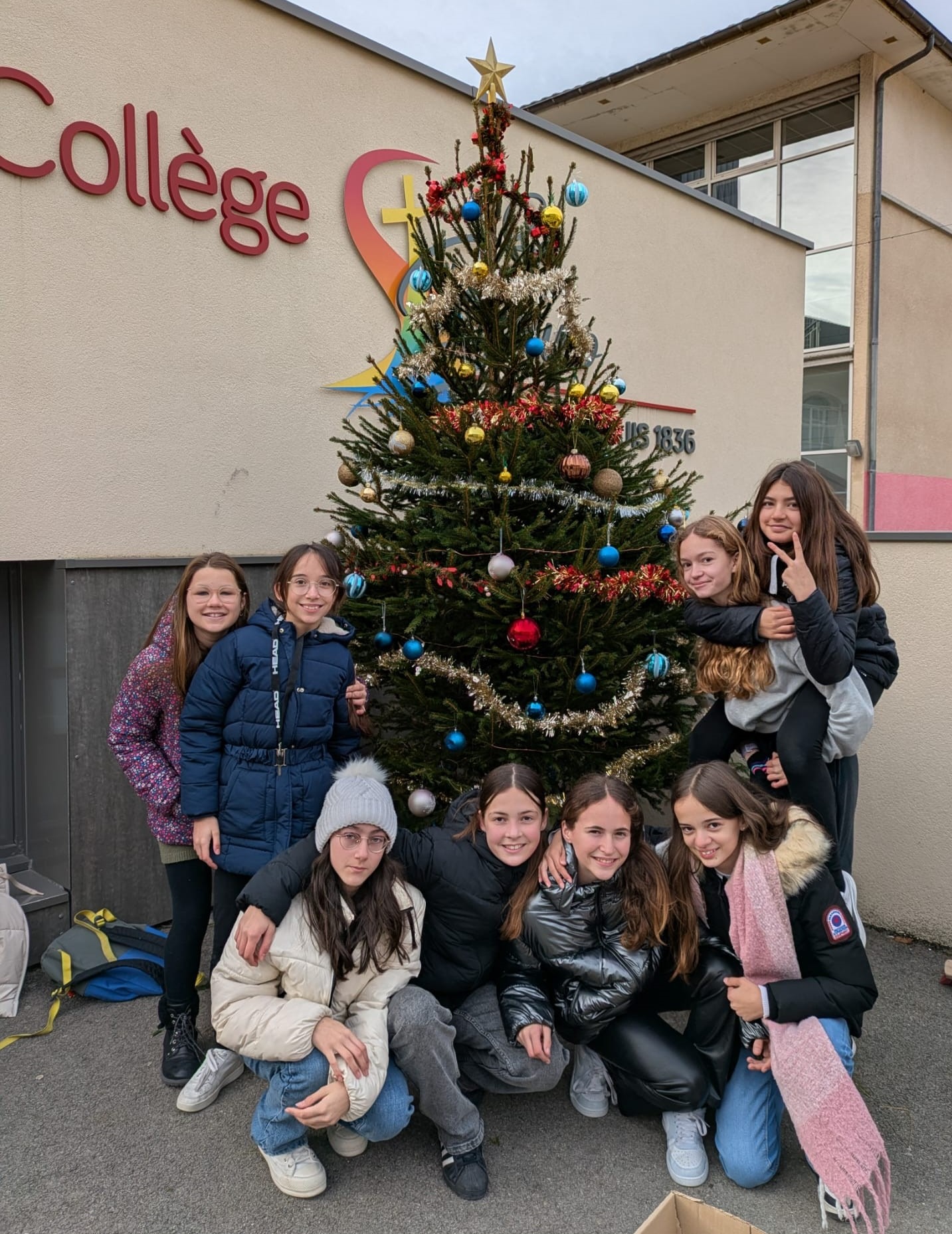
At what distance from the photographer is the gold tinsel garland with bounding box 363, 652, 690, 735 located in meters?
3.41

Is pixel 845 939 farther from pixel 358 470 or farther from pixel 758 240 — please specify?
pixel 758 240

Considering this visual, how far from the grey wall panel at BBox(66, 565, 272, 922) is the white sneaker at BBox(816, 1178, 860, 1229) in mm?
3262

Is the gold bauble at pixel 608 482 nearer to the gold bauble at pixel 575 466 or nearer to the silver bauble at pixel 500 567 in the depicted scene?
the gold bauble at pixel 575 466

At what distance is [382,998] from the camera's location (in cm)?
281

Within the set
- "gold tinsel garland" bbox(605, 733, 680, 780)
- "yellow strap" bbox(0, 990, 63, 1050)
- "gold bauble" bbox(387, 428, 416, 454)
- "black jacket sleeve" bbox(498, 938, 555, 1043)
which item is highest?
"gold bauble" bbox(387, 428, 416, 454)

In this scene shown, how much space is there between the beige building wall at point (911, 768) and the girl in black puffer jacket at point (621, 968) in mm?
2093

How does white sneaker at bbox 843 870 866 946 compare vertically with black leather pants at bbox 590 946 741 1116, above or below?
above

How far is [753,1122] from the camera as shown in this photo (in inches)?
109

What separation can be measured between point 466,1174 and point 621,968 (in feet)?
2.49

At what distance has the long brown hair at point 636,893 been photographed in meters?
2.92

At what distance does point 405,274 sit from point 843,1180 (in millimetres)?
5010

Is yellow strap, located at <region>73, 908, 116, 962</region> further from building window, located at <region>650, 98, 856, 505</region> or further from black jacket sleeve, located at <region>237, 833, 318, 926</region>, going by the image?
building window, located at <region>650, 98, 856, 505</region>

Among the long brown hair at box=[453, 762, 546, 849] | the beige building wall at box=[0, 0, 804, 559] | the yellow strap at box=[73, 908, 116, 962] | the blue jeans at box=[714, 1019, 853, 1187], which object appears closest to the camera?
the blue jeans at box=[714, 1019, 853, 1187]

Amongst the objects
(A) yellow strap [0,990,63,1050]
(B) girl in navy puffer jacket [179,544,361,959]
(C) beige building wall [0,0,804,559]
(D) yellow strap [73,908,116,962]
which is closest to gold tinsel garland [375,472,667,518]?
(B) girl in navy puffer jacket [179,544,361,959]
